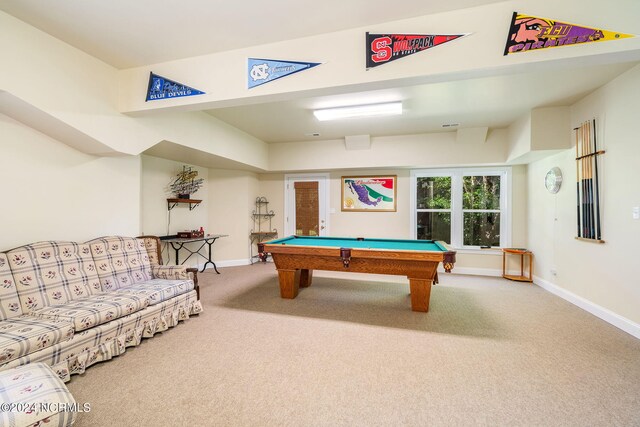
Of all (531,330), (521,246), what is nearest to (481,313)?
(531,330)

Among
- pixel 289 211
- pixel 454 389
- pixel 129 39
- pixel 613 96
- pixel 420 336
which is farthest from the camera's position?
pixel 289 211

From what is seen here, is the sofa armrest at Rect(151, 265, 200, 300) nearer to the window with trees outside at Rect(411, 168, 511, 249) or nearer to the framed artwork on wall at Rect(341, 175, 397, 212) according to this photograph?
the framed artwork on wall at Rect(341, 175, 397, 212)

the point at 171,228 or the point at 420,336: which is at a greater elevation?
→ the point at 171,228

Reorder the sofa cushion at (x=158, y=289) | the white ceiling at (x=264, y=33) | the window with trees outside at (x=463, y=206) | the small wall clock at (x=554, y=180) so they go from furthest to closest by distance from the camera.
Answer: the window with trees outside at (x=463, y=206) → the small wall clock at (x=554, y=180) → the sofa cushion at (x=158, y=289) → the white ceiling at (x=264, y=33)

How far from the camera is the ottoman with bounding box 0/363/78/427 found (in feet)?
4.36

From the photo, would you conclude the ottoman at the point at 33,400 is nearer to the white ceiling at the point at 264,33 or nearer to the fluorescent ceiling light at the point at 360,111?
the white ceiling at the point at 264,33

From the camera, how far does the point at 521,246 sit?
17.0 feet

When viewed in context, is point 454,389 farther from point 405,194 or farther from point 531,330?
point 405,194

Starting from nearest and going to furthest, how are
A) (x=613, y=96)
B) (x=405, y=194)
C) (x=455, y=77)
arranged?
(x=455, y=77) < (x=613, y=96) < (x=405, y=194)

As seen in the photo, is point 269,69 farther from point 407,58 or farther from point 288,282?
point 288,282

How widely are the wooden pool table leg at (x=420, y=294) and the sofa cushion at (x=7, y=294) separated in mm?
3824

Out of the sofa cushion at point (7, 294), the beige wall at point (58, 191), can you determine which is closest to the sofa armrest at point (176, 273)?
the beige wall at point (58, 191)

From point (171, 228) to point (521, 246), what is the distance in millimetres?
6724

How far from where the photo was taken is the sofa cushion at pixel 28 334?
5.70 feet
